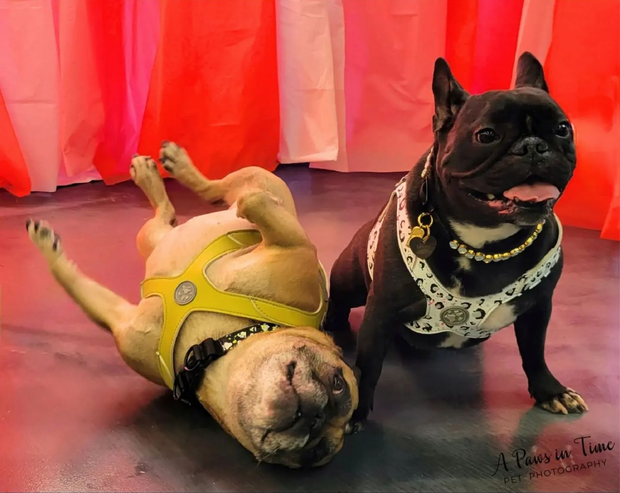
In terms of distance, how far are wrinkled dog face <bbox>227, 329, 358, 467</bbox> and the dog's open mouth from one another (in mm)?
324

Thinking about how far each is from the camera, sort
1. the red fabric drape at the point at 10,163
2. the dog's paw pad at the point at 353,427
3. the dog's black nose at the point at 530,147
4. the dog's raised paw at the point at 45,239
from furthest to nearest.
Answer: the red fabric drape at the point at 10,163, the dog's raised paw at the point at 45,239, the dog's paw pad at the point at 353,427, the dog's black nose at the point at 530,147

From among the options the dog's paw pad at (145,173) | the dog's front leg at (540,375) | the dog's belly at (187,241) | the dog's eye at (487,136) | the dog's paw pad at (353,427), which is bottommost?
the dog's paw pad at (353,427)

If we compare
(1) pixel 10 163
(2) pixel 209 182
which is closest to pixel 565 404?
(2) pixel 209 182

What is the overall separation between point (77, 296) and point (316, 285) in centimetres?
42

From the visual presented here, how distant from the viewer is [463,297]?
0.90 meters

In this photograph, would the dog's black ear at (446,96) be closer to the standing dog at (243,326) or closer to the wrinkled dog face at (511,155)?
the wrinkled dog face at (511,155)

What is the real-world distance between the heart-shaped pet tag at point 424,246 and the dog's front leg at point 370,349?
105mm

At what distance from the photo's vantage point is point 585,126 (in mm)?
1725

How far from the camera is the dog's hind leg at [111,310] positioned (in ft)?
3.31

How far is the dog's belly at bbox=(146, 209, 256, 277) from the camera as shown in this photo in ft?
3.54

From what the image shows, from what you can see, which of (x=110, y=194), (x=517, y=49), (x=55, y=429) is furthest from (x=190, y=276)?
(x=517, y=49)

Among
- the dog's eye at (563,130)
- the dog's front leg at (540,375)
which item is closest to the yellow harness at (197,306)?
the dog's front leg at (540,375)

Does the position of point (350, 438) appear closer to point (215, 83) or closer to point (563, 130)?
point (563, 130)

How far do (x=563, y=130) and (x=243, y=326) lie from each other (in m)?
0.53
